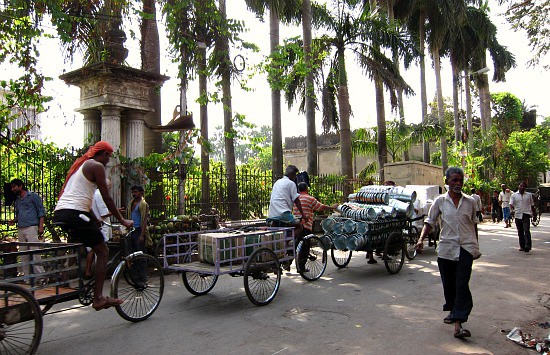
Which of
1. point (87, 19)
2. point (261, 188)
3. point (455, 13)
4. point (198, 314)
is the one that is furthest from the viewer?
point (455, 13)

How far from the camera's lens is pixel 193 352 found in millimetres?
4785

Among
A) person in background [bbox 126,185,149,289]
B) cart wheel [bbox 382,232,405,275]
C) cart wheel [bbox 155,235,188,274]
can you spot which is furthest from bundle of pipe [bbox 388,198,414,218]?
person in background [bbox 126,185,149,289]

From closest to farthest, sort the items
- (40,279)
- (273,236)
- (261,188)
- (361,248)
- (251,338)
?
(40,279) < (251,338) < (273,236) < (361,248) < (261,188)

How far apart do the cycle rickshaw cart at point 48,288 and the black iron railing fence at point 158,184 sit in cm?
316

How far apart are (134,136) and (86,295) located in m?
5.80

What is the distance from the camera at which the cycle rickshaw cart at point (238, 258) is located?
6.36 meters

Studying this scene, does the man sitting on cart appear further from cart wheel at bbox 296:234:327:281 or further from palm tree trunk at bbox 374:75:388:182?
palm tree trunk at bbox 374:75:388:182

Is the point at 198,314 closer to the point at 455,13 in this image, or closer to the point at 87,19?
the point at 87,19

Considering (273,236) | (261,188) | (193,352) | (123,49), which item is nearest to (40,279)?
(193,352)

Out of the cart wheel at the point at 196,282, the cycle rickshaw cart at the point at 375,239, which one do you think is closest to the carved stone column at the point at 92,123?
the cart wheel at the point at 196,282

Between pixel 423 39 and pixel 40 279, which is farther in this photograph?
pixel 423 39

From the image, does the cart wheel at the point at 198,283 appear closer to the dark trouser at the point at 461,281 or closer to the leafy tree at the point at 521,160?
the dark trouser at the point at 461,281

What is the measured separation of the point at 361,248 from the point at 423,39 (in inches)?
938

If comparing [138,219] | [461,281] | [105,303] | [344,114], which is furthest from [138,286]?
[344,114]
